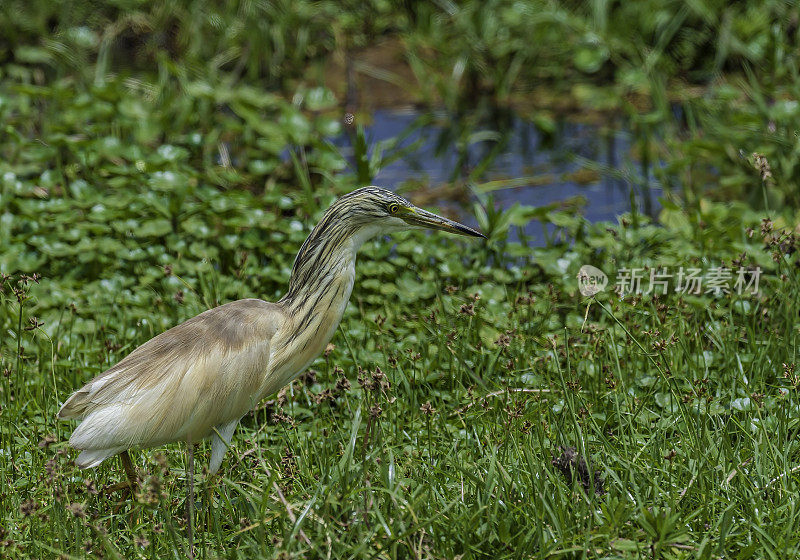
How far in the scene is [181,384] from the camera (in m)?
3.16

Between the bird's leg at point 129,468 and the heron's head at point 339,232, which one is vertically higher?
the heron's head at point 339,232

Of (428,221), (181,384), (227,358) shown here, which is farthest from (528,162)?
(181,384)

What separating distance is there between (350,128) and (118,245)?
7.91 ft

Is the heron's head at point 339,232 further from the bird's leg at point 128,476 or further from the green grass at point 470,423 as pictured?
the bird's leg at point 128,476

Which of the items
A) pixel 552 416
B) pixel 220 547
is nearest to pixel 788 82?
pixel 552 416

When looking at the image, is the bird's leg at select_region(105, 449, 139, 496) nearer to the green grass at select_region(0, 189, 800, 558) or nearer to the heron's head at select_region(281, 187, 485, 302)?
the green grass at select_region(0, 189, 800, 558)

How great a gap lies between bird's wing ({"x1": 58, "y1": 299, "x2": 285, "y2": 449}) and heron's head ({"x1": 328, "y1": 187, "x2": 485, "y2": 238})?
0.40 metres

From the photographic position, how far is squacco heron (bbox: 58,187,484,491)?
308 cm

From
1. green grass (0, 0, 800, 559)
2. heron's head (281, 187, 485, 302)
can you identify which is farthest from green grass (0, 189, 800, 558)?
heron's head (281, 187, 485, 302)

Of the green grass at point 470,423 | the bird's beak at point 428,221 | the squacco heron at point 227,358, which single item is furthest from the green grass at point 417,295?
the bird's beak at point 428,221

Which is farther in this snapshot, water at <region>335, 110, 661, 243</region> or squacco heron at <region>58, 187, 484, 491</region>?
water at <region>335, 110, 661, 243</region>

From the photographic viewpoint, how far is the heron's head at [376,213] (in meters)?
3.46

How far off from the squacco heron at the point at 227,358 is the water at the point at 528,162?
2322 mm

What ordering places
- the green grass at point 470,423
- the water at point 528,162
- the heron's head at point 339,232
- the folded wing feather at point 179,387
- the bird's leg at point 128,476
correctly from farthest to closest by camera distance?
the water at point 528,162
the heron's head at point 339,232
the bird's leg at point 128,476
the folded wing feather at point 179,387
the green grass at point 470,423
